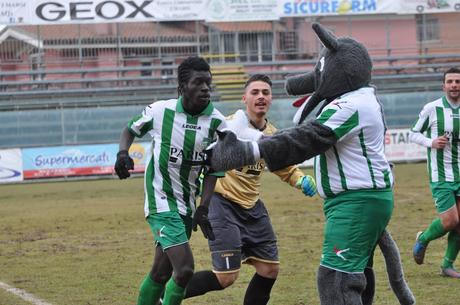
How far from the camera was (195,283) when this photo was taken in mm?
7359

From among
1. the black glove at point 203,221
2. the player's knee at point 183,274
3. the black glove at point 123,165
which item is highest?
the black glove at point 123,165

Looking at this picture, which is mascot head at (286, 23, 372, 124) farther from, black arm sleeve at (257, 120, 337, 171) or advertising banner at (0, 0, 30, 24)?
advertising banner at (0, 0, 30, 24)

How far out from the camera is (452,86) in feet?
32.3

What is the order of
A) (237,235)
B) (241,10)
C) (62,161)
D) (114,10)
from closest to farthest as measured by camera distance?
(237,235) < (62,161) < (114,10) < (241,10)

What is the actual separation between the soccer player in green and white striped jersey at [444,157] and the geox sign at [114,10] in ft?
69.6

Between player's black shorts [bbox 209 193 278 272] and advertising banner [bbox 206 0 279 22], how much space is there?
78.0 ft

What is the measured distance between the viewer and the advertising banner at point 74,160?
86.4ft

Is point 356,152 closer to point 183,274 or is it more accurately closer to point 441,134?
point 183,274

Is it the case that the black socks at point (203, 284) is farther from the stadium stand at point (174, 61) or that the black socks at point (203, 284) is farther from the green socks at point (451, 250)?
the stadium stand at point (174, 61)

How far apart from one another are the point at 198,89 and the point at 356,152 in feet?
6.15

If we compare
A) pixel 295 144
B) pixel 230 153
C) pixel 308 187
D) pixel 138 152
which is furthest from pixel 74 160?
pixel 230 153

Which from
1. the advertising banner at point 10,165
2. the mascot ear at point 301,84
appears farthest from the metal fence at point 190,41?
the mascot ear at point 301,84

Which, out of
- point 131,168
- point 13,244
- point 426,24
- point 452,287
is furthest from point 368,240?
point 426,24

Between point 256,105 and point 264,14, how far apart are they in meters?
24.0
